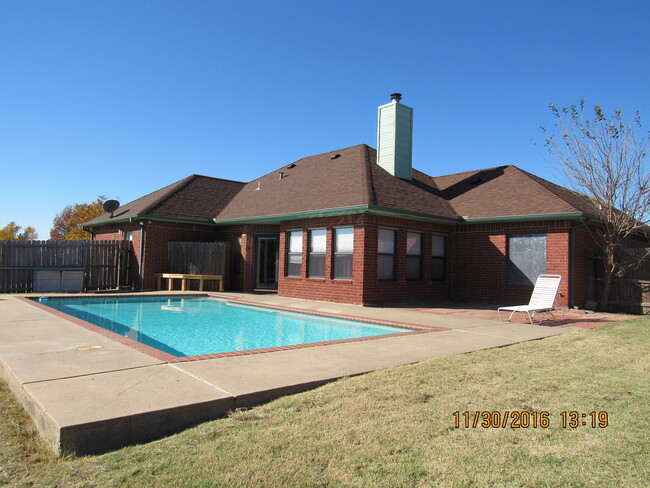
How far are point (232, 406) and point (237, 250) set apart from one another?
49.8 feet

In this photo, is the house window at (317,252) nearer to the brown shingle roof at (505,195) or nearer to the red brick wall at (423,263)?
the red brick wall at (423,263)

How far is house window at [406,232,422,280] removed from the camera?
1545cm

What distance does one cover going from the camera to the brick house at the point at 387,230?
1412 cm

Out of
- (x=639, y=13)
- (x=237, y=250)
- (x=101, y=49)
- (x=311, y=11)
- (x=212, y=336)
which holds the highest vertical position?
(x=311, y=11)

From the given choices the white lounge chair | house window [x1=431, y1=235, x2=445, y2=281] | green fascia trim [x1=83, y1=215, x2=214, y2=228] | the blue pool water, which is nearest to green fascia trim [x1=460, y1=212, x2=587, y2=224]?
house window [x1=431, y1=235, x2=445, y2=281]

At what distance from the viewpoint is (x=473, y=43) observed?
584 inches

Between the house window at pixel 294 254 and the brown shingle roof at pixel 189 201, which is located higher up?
the brown shingle roof at pixel 189 201

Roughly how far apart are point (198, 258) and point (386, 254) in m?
8.00

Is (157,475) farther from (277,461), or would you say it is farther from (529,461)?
(529,461)

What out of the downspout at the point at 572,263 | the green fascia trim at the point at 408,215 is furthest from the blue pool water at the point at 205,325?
the downspout at the point at 572,263

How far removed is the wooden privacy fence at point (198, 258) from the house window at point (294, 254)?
352 centimetres

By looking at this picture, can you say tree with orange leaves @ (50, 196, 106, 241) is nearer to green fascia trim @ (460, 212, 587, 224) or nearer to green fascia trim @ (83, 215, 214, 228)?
green fascia trim @ (83, 215, 214, 228)

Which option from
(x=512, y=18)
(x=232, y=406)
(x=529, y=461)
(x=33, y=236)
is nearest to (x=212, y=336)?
(x=232, y=406)

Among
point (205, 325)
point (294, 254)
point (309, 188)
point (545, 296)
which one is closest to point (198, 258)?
point (294, 254)
